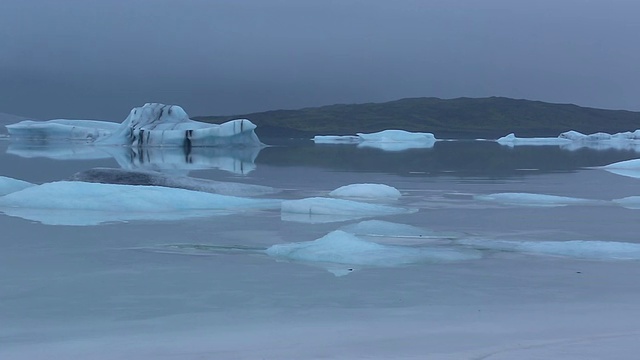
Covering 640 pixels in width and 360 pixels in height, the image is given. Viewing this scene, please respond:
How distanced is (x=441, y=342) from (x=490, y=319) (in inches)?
20.0

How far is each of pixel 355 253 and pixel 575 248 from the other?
164 centimetres

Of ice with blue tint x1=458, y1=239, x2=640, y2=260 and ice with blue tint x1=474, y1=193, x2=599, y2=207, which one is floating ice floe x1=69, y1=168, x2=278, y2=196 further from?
ice with blue tint x1=458, y1=239, x2=640, y2=260

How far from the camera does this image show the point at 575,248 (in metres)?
6.11

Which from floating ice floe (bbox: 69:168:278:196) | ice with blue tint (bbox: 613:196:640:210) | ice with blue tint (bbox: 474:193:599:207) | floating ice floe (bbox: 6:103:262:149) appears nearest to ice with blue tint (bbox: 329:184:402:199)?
ice with blue tint (bbox: 474:193:599:207)

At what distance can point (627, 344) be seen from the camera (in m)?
3.61

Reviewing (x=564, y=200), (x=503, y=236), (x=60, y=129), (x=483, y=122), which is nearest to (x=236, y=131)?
(x=60, y=129)

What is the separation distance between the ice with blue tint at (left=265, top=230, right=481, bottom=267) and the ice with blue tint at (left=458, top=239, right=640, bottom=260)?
1.37 ft

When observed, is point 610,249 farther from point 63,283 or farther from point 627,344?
point 63,283

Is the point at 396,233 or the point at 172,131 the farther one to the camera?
the point at 172,131

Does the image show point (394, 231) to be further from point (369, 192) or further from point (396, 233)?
point (369, 192)

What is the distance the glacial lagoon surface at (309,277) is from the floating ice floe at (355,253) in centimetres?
1

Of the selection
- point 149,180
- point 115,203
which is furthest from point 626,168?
point 115,203

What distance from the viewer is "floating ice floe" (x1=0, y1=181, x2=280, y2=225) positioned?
8.47 meters

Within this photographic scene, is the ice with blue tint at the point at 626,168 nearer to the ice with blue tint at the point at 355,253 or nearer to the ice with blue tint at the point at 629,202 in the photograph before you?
the ice with blue tint at the point at 629,202
